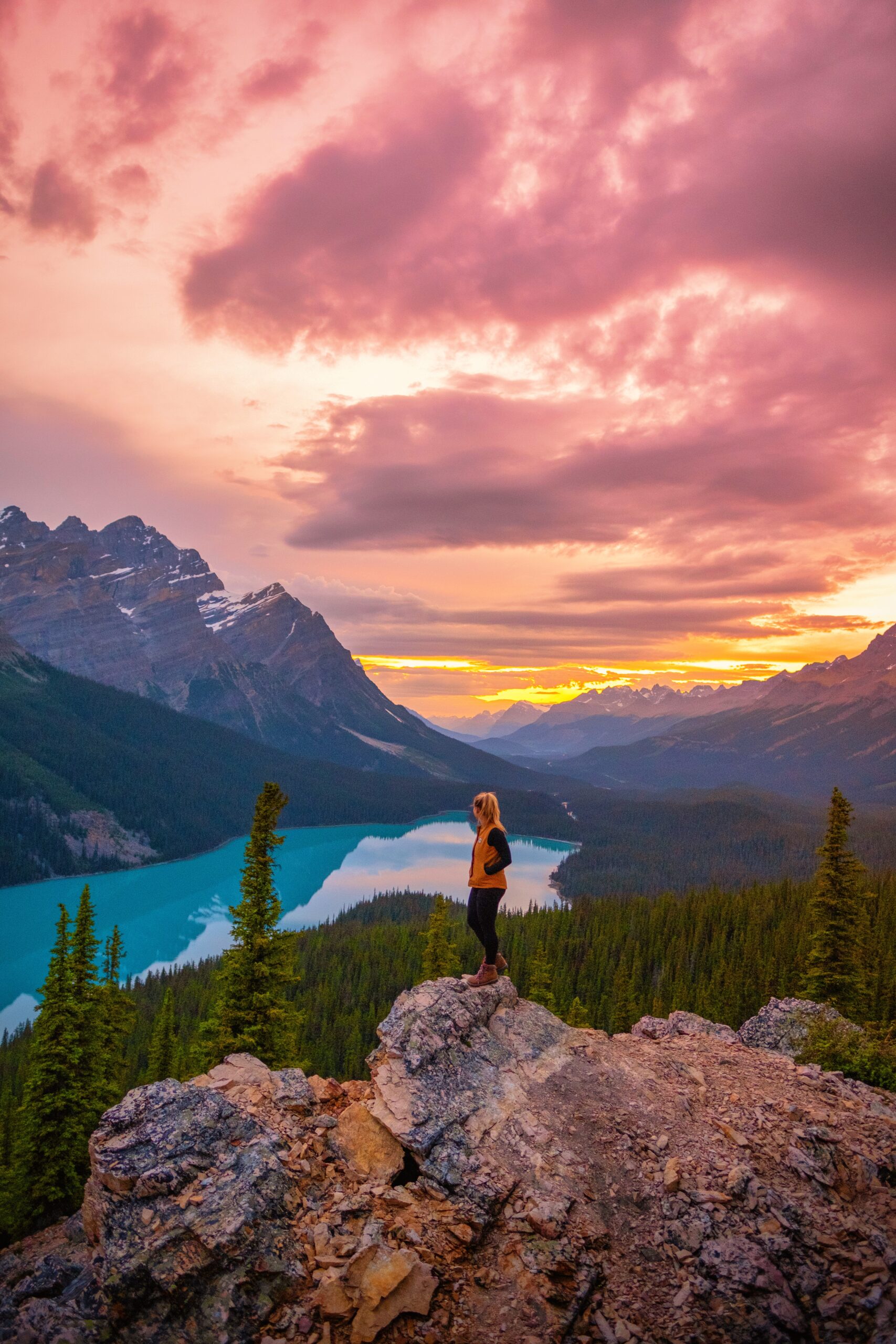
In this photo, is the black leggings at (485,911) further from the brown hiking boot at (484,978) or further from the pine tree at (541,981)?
the pine tree at (541,981)

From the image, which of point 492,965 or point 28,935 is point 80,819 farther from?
point 492,965

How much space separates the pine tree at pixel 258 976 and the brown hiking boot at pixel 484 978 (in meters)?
9.10

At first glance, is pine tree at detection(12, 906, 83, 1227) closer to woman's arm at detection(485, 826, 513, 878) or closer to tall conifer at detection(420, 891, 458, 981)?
tall conifer at detection(420, 891, 458, 981)

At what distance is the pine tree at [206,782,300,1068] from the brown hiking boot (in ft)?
29.9

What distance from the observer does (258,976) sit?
2109 centimetres

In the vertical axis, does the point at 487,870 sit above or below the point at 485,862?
below

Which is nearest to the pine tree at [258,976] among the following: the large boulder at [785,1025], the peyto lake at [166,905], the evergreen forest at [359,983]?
the evergreen forest at [359,983]

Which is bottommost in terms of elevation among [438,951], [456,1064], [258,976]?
[438,951]

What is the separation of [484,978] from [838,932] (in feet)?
69.8

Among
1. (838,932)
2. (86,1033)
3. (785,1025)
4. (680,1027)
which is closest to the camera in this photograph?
(785,1025)

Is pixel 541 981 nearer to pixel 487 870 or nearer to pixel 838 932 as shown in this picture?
pixel 838 932

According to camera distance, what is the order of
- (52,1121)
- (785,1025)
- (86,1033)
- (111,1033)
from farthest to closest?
(111,1033) → (86,1033) → (52,1121) → (785,1025)

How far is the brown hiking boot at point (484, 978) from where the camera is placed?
42.1 ft

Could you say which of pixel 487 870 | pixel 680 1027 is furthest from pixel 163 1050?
pixel 487 870
